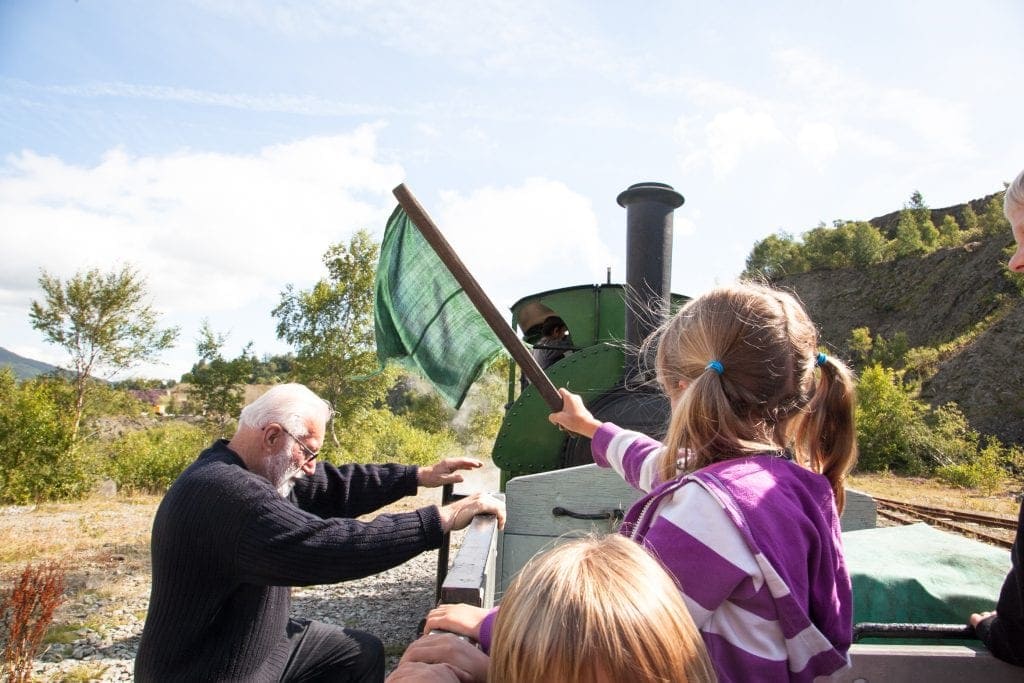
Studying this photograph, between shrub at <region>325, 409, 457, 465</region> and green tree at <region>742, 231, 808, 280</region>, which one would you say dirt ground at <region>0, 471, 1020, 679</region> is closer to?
shrub at <region>325, 409, 457, 465</region>

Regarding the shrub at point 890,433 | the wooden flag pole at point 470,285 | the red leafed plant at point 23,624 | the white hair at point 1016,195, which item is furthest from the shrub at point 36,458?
the shrub at point 890,433

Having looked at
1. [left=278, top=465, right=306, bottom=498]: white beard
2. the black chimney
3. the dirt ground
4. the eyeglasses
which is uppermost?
the black chimney

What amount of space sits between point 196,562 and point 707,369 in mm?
1618

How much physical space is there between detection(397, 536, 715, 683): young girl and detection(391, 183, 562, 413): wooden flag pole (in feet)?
4.10

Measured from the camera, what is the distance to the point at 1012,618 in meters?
1.48

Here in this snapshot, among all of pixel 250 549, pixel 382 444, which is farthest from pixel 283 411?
pixel 382 444

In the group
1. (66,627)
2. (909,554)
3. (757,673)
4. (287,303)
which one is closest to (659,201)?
(909,554)

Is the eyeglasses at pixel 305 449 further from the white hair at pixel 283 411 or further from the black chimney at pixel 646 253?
the black chimney at pixel 646 253

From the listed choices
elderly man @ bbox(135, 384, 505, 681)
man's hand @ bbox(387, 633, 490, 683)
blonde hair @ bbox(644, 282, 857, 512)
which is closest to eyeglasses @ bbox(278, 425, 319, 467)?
elderly man @ bbox(135, 384, 505, 681)

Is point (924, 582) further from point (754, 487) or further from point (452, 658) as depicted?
point (452, 658)

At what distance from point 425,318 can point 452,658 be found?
2828 mm

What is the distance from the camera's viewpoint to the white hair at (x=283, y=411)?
2.39 m

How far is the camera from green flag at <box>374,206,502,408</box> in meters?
3.71

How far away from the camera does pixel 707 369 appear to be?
53.1 inches
